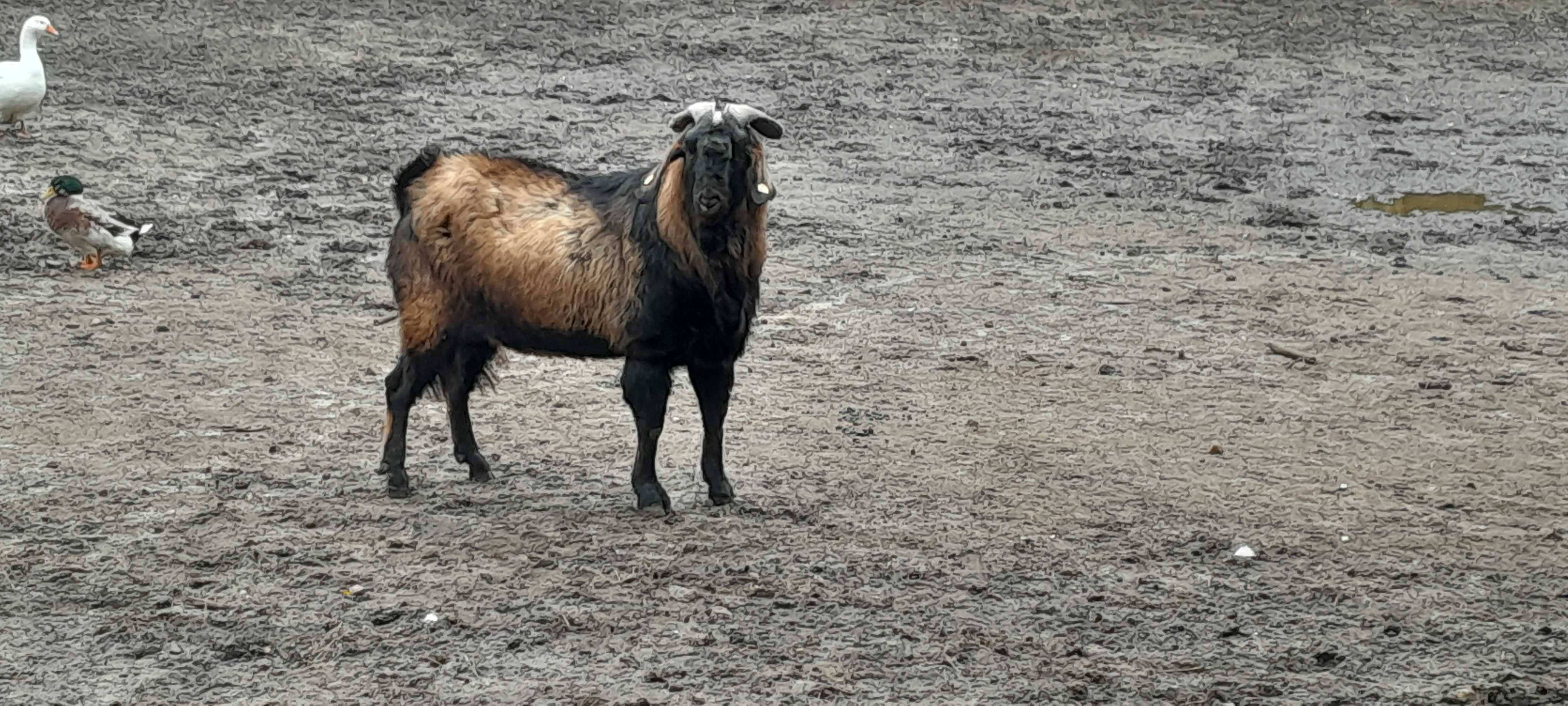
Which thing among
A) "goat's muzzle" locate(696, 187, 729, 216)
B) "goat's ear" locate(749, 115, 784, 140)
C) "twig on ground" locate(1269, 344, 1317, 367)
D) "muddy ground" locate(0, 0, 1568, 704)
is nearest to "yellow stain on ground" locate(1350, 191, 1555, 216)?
"muddy ground" locate(0, 0, 1568, 704)

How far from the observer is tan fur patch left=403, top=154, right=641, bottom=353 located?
6.61 m

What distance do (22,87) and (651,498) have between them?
679 centimetres

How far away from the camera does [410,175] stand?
697 cm

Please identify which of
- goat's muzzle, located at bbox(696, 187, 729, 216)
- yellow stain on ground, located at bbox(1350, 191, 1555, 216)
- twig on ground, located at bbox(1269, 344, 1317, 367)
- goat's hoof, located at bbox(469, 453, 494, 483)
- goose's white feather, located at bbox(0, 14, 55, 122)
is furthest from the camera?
goose's white feather, located at bbox(0, 14, 55, 122)

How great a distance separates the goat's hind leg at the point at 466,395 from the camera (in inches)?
275

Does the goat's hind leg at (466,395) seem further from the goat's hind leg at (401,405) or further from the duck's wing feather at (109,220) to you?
the duck's wing feather at (109,220)

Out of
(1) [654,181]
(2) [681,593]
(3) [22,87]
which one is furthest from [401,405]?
(3) [22,87]

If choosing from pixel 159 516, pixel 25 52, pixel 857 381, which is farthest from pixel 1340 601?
pixel 25 52

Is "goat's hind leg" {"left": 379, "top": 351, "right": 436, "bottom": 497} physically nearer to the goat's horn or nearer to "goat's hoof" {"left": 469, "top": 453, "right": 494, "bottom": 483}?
"goat's hoof" {"left": 469, "top": 453, "right": 494, "bottom": 483}

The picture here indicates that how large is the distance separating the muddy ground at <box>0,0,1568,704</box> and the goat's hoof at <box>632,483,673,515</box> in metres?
0.08

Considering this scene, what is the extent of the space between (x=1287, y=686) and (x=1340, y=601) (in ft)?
2.35

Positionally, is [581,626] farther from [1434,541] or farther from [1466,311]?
[1466,311]

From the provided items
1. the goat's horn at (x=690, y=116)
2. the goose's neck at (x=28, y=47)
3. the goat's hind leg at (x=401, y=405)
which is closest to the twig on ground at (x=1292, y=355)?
the goat's horn at (x=690, y=116)

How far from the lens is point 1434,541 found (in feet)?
21.6
